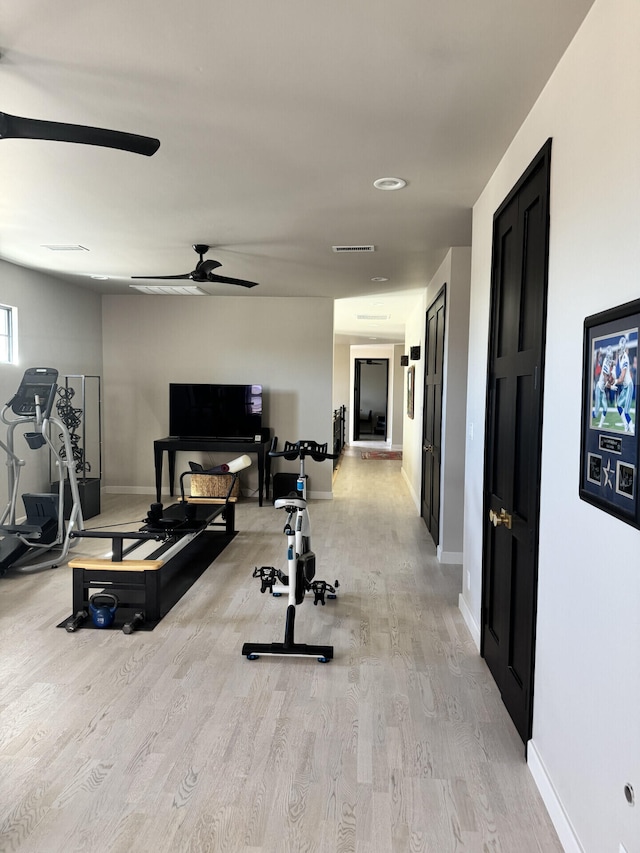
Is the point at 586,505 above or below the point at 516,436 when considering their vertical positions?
below

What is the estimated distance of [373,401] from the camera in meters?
15.9

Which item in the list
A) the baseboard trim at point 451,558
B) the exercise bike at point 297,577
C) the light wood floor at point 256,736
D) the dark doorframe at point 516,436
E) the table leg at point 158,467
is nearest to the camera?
the light wood floor at point 256,736

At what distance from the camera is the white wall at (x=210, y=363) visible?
7289 mm

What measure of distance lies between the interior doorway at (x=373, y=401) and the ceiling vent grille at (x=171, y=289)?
29.6ft

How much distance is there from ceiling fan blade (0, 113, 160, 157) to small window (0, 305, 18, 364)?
168 inches

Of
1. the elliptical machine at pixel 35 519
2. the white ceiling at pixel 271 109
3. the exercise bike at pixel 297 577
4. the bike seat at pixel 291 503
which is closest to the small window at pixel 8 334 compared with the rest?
the elliptical machine at pixel 35 519

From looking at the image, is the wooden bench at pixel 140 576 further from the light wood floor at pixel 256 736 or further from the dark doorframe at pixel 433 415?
the dark doorframe at pixel 433 415

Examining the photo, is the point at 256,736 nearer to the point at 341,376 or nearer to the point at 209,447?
the point at 209,447

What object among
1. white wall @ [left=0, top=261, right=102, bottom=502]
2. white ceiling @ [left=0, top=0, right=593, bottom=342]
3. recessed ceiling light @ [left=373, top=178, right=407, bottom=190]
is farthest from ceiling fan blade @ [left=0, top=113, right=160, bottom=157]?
white wall @ [left=0, top=261, right=102, bottom=502]

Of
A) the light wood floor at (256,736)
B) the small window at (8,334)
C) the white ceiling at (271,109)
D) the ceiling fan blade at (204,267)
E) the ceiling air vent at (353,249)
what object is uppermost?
the ceiling air vent at (353,249)

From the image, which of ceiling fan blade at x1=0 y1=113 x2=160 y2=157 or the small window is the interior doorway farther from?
ceiling fan blade at x1=0 y1=113 x2=160 y2=157

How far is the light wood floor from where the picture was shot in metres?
1.85

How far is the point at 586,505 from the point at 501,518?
1.00 metres

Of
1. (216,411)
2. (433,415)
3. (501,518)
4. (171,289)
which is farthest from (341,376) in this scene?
(501,518)
